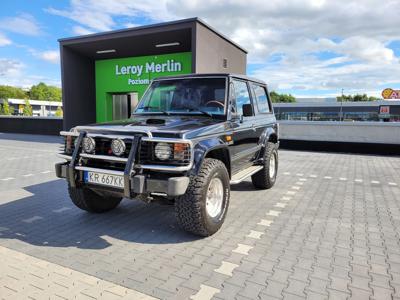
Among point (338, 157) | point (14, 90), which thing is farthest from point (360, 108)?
point (14, 90)

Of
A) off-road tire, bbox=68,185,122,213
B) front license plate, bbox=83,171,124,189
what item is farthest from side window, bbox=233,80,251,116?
off-road tire, bbox=68,185,122,213

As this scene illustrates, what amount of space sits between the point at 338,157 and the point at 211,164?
358 inches

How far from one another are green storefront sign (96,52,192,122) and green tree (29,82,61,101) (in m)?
110

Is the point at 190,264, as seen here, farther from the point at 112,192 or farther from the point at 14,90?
the point at 14,90

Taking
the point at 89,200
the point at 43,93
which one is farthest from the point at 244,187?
the point at 43,93

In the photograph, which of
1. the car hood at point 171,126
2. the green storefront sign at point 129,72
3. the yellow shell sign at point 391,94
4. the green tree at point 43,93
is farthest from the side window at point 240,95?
the green tree at point 43,93

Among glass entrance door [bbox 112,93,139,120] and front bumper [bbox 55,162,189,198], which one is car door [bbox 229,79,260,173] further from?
glass entrance door [bbox 112,93,139,120]

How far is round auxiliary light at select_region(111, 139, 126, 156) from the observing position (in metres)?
3.71

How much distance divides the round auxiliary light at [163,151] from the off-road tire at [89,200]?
1604 mm

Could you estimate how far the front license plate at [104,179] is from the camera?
12.0 ft

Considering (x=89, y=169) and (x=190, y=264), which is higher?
(x=89, y=169)

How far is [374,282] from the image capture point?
9.99 ft

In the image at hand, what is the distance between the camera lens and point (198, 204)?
371 cm

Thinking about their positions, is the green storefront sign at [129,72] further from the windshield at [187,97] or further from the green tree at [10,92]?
the green tree at [10,92]
